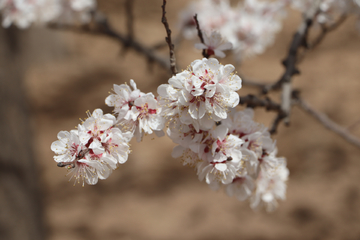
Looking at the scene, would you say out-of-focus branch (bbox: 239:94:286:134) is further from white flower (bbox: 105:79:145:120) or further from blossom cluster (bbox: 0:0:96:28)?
blossom cluster (bbox: 0:0:96:28)

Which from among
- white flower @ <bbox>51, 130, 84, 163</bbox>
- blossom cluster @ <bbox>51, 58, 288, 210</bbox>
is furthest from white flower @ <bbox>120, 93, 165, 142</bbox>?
white flower @ <bbox>51, 130, 84, 163</bbox>

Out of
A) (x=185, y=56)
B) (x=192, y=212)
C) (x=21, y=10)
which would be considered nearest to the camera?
(x=21, y=10)

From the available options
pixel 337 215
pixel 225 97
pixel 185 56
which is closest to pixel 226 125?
pixel 225 97

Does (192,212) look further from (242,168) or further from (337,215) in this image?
(242,168)

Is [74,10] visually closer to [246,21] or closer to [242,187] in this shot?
[246,21]

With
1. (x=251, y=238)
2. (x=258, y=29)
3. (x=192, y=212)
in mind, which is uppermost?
(x=258, y=29)

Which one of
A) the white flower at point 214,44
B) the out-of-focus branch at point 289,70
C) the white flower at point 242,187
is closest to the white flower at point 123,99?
the white flower at point 214,44

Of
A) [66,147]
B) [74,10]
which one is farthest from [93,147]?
[74,10]
